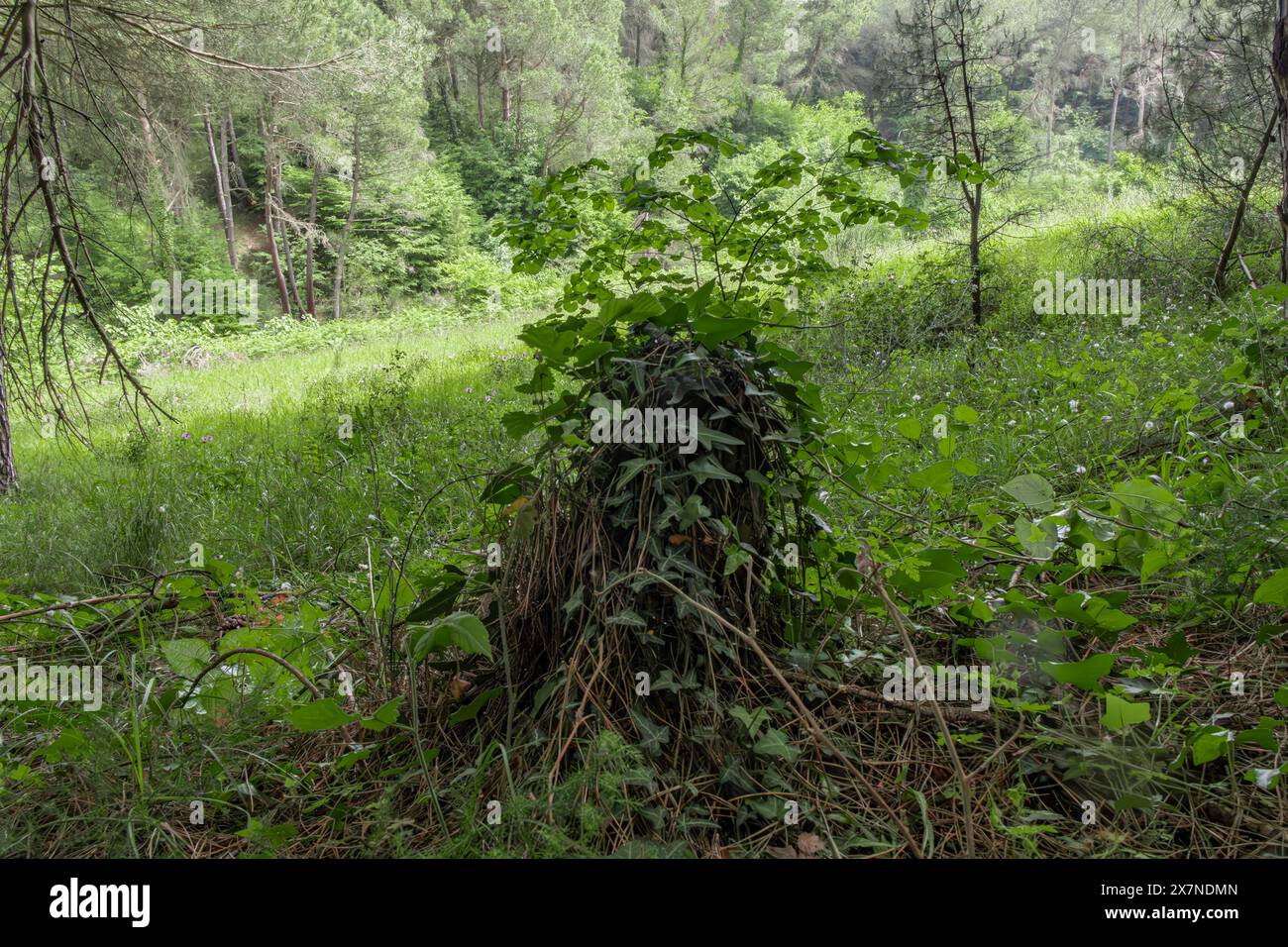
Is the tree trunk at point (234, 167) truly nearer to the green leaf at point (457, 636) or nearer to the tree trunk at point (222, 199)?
the tree trunk at point (222, 199)

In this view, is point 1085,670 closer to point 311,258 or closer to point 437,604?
point 437,604

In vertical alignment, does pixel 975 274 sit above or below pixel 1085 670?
above

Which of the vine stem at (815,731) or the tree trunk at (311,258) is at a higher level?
the tree trunk at (311,258)

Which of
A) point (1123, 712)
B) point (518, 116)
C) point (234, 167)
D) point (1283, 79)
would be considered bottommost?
point (1123, 712)

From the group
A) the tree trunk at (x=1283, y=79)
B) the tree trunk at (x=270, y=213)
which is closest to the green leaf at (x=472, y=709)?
the tree trunk at (x=1283, y=79)

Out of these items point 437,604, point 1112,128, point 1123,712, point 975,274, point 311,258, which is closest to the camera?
point 1123,712

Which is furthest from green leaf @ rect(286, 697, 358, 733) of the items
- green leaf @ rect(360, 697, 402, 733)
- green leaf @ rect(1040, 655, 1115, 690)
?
green leaf @ rect(1040, 655, 1115, 690)

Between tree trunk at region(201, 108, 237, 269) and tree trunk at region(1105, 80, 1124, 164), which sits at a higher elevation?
tree trunk at region(1105, 80, 1124, 164)

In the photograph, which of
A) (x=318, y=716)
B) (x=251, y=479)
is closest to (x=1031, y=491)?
(x=318, y=716)

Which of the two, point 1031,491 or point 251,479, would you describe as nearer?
point 1031,491

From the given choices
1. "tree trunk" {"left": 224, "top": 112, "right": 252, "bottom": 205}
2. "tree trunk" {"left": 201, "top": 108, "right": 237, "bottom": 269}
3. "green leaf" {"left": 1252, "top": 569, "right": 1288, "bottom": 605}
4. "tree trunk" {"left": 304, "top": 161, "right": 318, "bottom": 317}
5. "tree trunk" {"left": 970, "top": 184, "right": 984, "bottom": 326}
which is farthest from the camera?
"tree trunk" {"left": 224, "top": 112, "right": 252, "bottom": 205}

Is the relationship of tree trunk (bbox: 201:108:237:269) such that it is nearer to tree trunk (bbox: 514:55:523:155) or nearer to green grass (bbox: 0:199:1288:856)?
tree trunk (bbox: 514:55:523:155)

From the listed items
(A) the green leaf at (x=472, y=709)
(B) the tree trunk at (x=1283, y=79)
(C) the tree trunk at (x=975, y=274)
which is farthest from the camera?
(C) the tree trunk at (x=975, y=274)

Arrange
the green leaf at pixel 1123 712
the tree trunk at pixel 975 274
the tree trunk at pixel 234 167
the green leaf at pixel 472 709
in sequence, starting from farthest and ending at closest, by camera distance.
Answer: the tree trunk at pixel 234 167 < the tree trunk at pixel 975 274 < the green leaf at pixel 472 709 < the green leaf at pixel 1123 712
